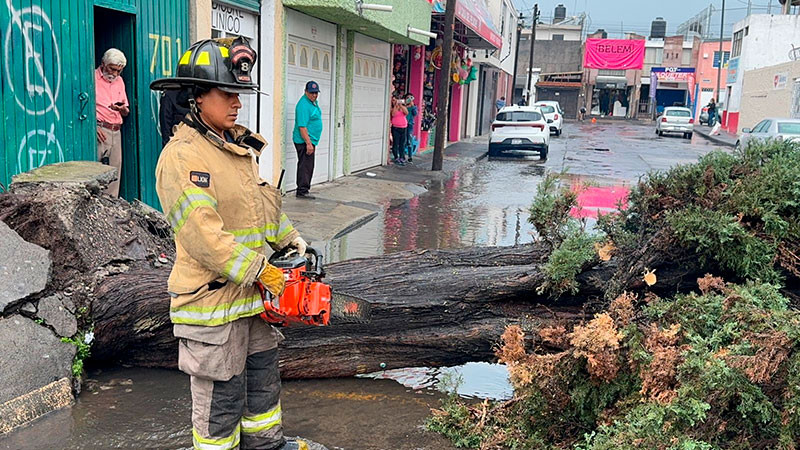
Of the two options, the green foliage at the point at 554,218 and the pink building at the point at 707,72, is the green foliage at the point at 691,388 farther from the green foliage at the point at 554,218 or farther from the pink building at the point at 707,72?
the pink building at the point at 707,72

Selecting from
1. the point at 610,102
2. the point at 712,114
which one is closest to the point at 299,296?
the point at 712,114

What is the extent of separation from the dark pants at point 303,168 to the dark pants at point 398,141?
675cm

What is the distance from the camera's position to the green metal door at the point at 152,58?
7492mm

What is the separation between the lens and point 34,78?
5.97 m

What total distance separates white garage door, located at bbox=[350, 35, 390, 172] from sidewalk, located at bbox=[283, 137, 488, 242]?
0.39 metres

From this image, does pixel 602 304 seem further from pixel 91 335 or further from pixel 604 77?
pixel 604 77

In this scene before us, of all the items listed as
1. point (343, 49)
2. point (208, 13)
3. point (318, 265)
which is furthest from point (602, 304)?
point (343, 49)

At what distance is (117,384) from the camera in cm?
418

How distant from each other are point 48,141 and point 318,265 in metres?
4.18

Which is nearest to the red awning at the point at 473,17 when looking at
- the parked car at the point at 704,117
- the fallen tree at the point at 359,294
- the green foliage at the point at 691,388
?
the fallen tree at the point at 359,294

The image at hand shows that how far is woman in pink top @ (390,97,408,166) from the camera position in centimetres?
1738

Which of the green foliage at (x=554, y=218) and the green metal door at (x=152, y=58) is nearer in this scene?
the green foliage at (x=554, y=218)

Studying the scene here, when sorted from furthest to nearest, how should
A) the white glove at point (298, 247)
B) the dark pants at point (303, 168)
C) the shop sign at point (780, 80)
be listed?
the shop sign at point (780, 80) < the dark pants at point (303, 168) < the white glove at point (298, 247)

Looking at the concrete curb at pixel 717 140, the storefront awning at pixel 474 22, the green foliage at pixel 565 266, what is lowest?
the concrete curb at pixel 717 140
